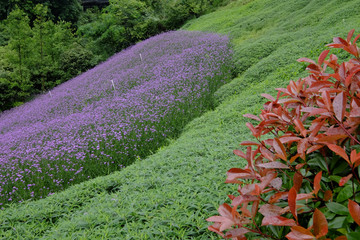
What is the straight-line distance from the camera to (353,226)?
35.0 inches

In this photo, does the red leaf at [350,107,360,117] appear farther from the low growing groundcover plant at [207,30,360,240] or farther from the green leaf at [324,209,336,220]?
the green leaf at [324,209,336,220]

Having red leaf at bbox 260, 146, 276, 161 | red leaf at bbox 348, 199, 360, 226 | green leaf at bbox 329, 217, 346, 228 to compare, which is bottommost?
green leaf at bbox 329, 217, 346, 228

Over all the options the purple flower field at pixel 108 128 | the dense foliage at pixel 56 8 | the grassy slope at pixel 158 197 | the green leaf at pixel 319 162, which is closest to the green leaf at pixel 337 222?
the green leaf at pixel 319 162

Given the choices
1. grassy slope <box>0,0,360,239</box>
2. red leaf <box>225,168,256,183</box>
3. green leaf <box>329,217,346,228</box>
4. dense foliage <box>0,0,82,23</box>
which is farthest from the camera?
dense foliage <box>0,0,82,23</box>

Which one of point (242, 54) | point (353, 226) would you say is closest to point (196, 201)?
point (353, 226)

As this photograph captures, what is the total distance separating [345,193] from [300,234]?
279mm

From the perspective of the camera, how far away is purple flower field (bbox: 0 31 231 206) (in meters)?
5.01

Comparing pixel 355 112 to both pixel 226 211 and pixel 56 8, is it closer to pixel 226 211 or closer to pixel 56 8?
pixel 226 211

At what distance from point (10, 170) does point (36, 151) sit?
629 mm

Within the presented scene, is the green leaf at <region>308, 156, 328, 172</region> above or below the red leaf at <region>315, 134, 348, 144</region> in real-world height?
below

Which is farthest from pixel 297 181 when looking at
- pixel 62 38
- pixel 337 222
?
pixel 62 38

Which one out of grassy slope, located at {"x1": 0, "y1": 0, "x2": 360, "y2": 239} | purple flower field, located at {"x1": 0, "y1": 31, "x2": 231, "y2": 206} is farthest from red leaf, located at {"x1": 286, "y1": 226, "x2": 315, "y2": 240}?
purple flower field, located at {"x1": 0, "y1": 31, "x2": 231, "y2": 206}

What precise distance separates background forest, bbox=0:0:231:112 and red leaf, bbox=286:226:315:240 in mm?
17088

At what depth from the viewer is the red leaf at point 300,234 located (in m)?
0.74
